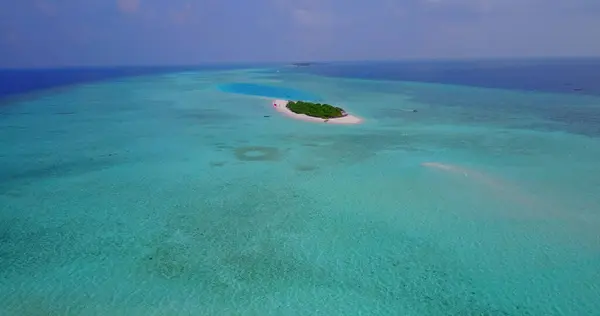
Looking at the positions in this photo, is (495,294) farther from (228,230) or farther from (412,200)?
(228,230)

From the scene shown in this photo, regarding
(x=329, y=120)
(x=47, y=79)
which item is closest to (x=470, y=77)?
(x=329, y=120)

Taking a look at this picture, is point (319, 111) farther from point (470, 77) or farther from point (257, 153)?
point (470, 77)

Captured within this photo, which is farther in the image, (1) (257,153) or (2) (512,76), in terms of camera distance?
(2) (512,76)

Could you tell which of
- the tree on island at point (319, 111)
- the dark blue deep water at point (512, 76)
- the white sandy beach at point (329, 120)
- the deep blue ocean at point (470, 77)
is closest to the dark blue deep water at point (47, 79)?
the deep blue ocean at point (470, 77)

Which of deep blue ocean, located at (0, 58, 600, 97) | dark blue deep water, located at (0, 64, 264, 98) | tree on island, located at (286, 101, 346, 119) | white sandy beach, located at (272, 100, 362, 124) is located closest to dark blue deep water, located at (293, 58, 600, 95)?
deep blue ocean, located at (0, 58, 600, 97)

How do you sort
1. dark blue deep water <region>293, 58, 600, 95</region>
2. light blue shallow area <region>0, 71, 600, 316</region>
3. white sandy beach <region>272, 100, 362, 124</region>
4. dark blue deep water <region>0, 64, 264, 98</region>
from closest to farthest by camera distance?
light blue shallow area <region>0, 71, 600, 316</region>
white sandy beach <region>272, 100, 362, 124</region>
dark blue deep water <region>293, 58, 600, 95</region>
dark blue deep water <region>0, 64, 264, 98</region>

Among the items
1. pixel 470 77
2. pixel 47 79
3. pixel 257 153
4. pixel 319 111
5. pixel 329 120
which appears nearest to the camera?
pixel 257 153

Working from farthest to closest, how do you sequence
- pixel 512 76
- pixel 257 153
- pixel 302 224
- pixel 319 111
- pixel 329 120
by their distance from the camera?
pixel 512 76 → pixel 319 111 → pixel 329 120 → pixel 257 153 → pixel 302 224

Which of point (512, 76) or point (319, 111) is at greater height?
point (512, 76)

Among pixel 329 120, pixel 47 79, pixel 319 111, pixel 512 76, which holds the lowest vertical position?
pixel 329 120

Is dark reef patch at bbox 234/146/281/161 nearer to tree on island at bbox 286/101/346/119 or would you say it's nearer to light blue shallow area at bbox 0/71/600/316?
light blue shallow area at bbox 0/71/600/316
